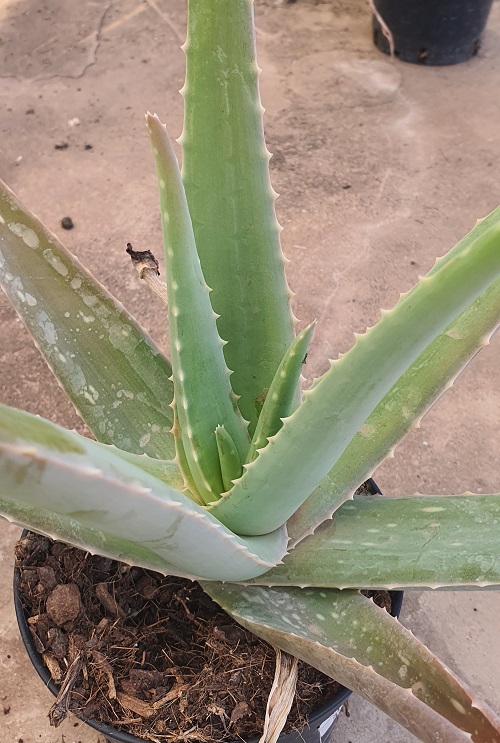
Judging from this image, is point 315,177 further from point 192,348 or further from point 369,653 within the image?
point 369,653

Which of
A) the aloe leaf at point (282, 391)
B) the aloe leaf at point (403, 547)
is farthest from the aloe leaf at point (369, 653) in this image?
the aloe leaf at point (282, 391)

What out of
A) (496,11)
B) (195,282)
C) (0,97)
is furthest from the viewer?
(496,11)

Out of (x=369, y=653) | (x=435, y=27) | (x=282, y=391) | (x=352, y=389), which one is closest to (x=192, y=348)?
(x=282, y=391)

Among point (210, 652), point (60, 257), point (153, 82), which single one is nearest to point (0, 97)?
point (153, 82)

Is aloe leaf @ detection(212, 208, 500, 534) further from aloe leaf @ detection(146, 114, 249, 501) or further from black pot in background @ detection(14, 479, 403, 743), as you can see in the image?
black pot in background @ detection(14, 479, 403, 743)

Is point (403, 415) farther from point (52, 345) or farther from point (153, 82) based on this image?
point (153, 82)

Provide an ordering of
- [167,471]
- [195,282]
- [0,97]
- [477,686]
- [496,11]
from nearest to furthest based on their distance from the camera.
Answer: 1. [195,282]
2. [167,471]
3. [477,686]
4. [0,97]
5. [496,11]
